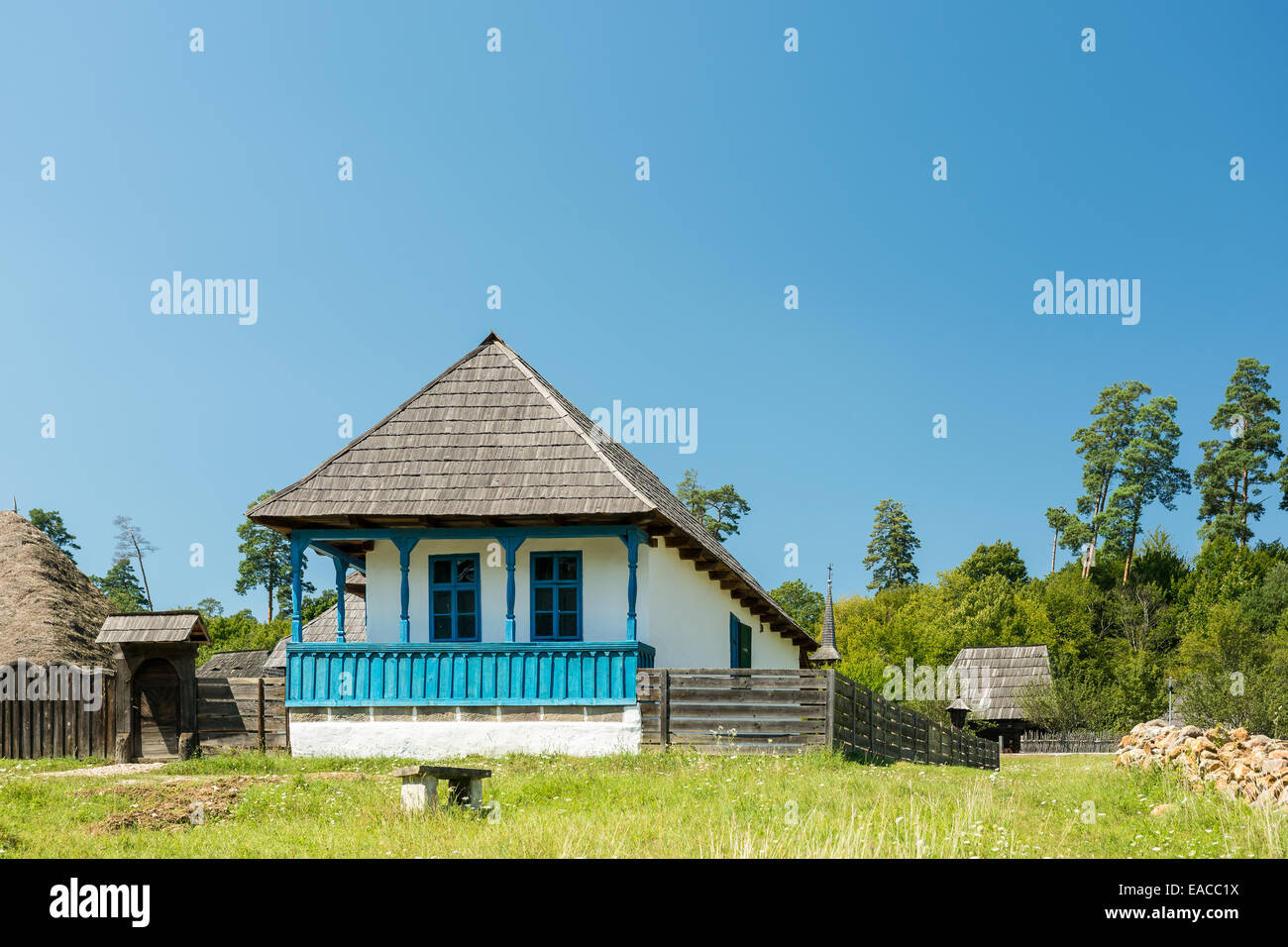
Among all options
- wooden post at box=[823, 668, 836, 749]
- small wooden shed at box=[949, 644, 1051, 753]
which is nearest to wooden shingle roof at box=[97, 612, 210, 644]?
wooden post at box=[823, 668, 836, 749]

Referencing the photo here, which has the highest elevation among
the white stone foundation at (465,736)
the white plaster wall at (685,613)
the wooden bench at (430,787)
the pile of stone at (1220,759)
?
the white plaster wall at (685,613)

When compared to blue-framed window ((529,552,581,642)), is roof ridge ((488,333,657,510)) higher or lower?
higher

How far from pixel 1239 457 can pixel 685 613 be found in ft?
197

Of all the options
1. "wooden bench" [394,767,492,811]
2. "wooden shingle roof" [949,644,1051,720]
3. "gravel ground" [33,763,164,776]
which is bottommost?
"wooden shingle roof" [949,644,1051,720]

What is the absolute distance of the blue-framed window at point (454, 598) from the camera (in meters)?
18.7

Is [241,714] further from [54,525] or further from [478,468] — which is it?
[54,525]

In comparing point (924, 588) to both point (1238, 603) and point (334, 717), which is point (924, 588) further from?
point (334, 717)

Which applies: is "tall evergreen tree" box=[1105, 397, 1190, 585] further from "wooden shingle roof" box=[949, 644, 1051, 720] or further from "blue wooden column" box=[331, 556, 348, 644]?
"blue wooden column" box=[331, 556, 348, 644]

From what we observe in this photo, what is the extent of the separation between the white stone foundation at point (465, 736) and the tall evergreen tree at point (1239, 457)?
61.2 metres

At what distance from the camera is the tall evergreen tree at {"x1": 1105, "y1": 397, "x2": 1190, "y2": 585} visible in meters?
70.4

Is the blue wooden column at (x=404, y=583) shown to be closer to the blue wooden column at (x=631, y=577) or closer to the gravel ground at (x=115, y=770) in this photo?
the blue wooden column at (x=631, y=577)

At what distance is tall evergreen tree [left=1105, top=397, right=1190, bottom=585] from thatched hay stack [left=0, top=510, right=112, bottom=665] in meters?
59.7

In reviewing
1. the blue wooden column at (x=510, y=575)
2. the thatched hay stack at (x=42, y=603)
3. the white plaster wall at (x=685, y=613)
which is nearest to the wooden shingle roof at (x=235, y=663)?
the thatched hay stack at (x=42, y=603)
